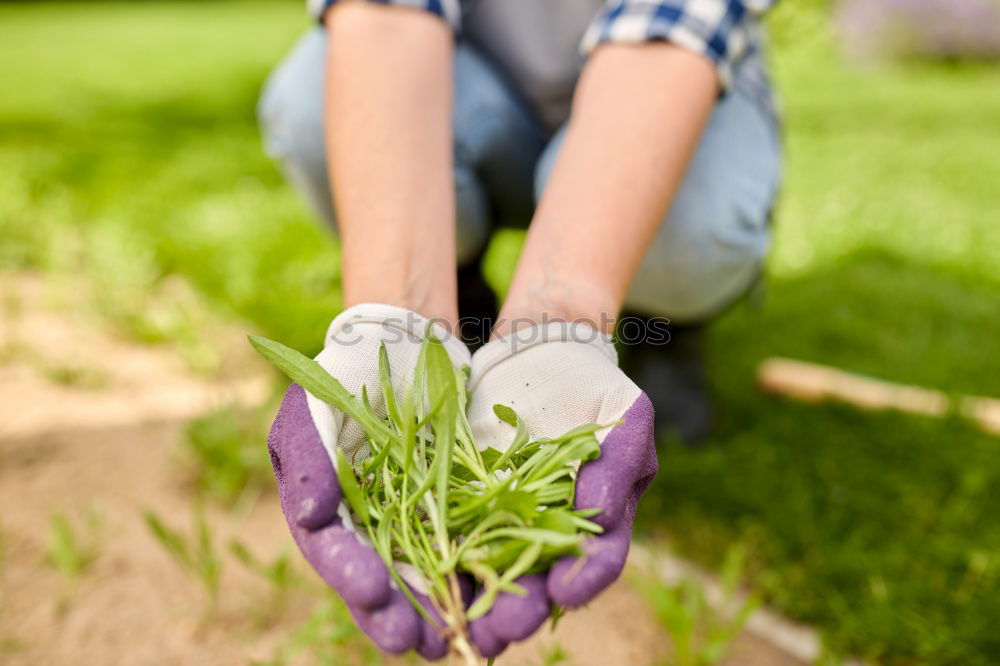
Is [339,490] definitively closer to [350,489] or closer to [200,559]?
[350,489]

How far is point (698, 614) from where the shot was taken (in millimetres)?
1307

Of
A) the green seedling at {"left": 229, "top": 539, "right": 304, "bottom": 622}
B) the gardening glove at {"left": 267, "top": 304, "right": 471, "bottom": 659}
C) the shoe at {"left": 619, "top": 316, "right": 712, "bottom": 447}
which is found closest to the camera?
the gardening glove at {"left": 267, "top": 304, "right": 471, "bottom": 659}

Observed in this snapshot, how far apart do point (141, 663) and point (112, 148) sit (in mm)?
3247

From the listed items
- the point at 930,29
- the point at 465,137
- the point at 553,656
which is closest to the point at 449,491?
the point at 553,656

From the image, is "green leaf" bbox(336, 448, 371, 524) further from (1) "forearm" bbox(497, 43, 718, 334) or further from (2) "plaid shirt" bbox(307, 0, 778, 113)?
(2) "plaid shirt" bbox(307, 0, 778, 113)

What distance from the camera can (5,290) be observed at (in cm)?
234

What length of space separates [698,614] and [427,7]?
1044 mm

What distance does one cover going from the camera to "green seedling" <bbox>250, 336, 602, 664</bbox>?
0.78 metres

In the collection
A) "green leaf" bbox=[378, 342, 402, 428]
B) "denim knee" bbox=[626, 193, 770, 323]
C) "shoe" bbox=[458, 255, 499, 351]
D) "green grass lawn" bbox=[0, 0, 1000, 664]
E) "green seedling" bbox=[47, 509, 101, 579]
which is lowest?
"green grass lawn" bbox=[0, 0, 1000, 664]

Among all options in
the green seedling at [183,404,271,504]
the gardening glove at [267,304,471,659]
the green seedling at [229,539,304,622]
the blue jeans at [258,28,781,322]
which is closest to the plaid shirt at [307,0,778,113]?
the blue jeans at [258,28,781,322]

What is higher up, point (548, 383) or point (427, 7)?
point (427, 7)

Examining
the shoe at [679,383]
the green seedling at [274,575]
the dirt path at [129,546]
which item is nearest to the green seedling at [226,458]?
the dirt path at [129,546]

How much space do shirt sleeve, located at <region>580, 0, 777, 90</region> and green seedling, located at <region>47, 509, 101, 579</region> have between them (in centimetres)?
112

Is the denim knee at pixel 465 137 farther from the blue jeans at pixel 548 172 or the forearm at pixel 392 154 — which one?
the forearm at pixel 392 154
